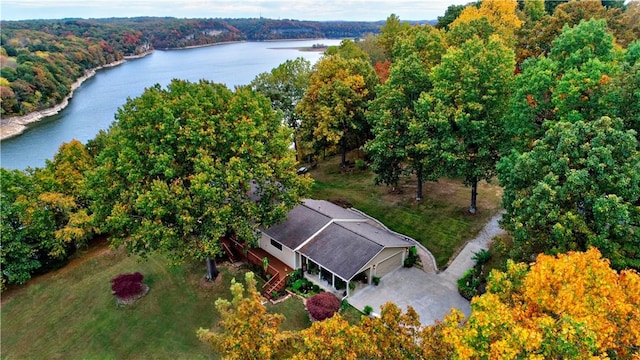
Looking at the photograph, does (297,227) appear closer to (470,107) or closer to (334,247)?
(334,247)

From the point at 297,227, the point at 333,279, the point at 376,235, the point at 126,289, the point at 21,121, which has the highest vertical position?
the point at 297,227

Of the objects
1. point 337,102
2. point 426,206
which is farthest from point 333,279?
point 337,102

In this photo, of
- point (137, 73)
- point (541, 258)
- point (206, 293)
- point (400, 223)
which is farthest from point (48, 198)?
point (137, 73)

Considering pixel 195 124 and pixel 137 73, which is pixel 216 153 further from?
pixel 137 73

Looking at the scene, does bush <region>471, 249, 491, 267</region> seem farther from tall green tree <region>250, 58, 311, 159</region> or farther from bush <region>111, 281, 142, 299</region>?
tall green tree <region>250, 58, 311, 159</region>

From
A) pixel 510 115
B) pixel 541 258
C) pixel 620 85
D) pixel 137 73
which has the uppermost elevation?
pixel 620 85

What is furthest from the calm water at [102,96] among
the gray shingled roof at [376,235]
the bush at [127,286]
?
the gray shingled roof at [376,235]
